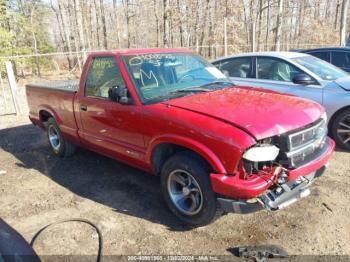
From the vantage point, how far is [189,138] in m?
3.08

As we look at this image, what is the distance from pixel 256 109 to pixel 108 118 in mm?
1928

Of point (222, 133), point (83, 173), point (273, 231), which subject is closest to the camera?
point (222, 133)

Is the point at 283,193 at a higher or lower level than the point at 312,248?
higher

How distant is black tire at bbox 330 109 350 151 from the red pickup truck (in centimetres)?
179

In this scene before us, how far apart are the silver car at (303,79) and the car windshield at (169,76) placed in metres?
1.05

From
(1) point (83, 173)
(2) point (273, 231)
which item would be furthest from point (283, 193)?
(1) point (83, 173)

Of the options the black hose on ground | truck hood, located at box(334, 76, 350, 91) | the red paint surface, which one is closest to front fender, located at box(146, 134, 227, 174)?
the red paint surface

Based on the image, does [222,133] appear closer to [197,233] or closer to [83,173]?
[197,233]

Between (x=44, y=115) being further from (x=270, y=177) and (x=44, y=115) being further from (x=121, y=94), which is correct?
(x=270, y=177)

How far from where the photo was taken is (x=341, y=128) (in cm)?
524

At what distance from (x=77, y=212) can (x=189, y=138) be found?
183 centimetres

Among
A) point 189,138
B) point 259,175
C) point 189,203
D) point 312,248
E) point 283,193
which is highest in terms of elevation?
point 189,138

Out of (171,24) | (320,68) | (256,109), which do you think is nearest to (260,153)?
(256,109)

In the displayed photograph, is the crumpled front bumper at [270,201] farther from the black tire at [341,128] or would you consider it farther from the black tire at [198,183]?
the black tire at [341,128]
